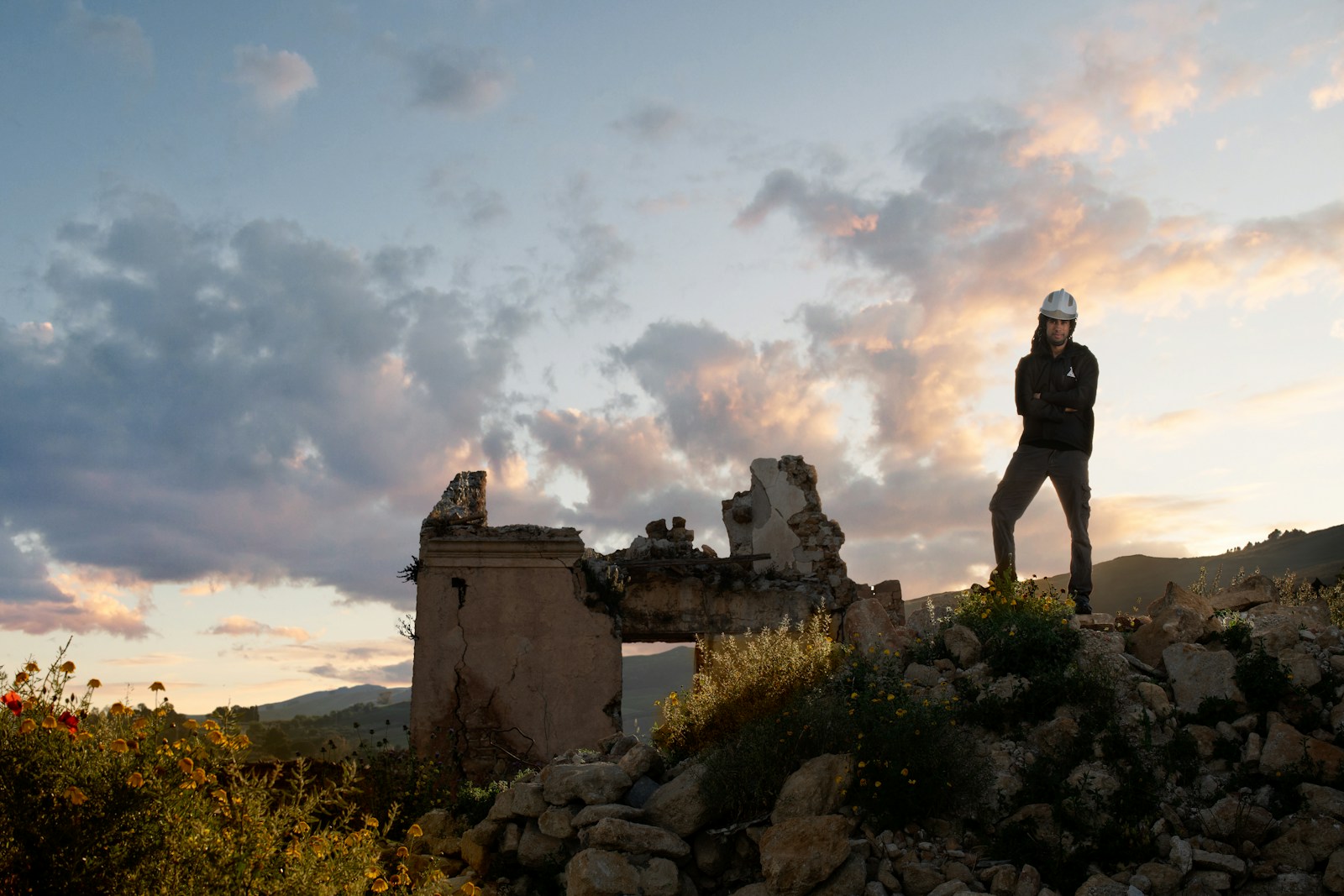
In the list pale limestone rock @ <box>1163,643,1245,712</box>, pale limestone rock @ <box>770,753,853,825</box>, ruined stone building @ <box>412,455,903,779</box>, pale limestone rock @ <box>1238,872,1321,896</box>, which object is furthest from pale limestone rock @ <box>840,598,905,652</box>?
pale limestone rock @ <box>1238,872,1321,896</box>

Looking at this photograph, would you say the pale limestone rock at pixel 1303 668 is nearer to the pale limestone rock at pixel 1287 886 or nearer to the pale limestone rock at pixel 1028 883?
the pale limestone rock at pixel 1287 886

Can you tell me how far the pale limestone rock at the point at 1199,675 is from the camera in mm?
7914

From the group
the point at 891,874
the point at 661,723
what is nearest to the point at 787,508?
the point at 661,723

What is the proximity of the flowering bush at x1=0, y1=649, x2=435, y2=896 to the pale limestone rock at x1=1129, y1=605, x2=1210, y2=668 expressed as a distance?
20.9 feet

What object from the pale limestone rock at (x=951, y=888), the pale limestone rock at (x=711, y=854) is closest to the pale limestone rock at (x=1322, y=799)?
the pale limestone rock at (x=951, y=888)

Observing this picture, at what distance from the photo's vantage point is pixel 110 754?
5508 millimetres

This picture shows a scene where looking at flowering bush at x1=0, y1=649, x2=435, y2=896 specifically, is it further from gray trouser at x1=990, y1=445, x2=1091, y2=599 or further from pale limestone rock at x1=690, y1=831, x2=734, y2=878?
gray trouser at x1=990, y1=445, x2=1091, y2=599

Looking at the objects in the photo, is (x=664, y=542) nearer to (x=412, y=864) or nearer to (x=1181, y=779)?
(x=412, y=864)

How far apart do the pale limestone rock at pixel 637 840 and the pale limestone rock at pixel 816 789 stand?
2.32 feet

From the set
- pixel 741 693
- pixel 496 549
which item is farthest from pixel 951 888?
pixel 496 549

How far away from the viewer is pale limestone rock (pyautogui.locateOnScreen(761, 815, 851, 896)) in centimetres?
667

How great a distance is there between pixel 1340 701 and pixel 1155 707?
128 cm

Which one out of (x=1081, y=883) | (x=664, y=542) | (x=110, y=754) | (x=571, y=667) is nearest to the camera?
(x=110, y=754)

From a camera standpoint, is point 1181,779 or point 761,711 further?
point 761,711
